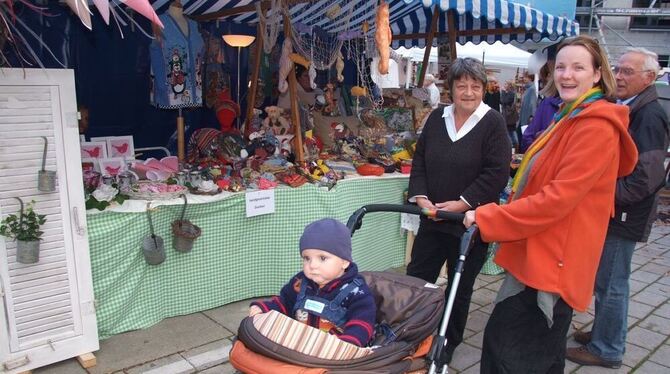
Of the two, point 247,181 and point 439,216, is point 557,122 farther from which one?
point 247,181

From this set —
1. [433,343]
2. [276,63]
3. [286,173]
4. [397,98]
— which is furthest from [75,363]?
[397,98]

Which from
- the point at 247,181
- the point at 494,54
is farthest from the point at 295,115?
the point at 494,54

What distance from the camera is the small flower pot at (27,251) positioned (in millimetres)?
2613

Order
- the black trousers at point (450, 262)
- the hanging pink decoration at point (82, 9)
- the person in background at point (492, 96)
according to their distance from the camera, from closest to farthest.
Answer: the hanging pink decoration at point (82, 9)
the black trousers at point (450, 262)
the person in background at point (492, 96)

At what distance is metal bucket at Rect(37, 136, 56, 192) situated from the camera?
2650mm

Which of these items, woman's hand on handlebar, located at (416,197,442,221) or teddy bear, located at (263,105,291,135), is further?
teddy bear, located at (263,105,291,135)

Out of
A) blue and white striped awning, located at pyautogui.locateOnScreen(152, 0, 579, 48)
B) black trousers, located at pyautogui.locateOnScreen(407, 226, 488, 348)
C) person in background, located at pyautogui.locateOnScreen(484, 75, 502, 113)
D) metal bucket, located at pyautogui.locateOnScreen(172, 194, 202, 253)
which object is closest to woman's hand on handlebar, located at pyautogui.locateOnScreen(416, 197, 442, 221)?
black trousers, located at pyautogui.locateOnScreen(407, 226, 488, 348)

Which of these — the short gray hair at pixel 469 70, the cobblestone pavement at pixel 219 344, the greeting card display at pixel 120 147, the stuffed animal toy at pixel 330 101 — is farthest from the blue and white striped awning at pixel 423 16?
the cobblestone pavement at pixel 219 344

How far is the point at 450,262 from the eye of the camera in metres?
3.11

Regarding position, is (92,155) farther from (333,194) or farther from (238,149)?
(333,194)

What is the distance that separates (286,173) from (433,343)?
2469 mm

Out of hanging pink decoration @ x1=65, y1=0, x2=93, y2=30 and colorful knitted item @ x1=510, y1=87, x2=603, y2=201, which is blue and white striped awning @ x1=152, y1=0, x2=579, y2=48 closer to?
colorful knitted item @ x1=510, y1=87, x2=603, y2=201

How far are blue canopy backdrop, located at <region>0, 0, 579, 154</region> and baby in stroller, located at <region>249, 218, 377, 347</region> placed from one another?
99.7 inches

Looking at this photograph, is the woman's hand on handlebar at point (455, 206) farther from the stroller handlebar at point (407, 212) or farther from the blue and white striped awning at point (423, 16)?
the blue and white striped awning at point (423, 16)
